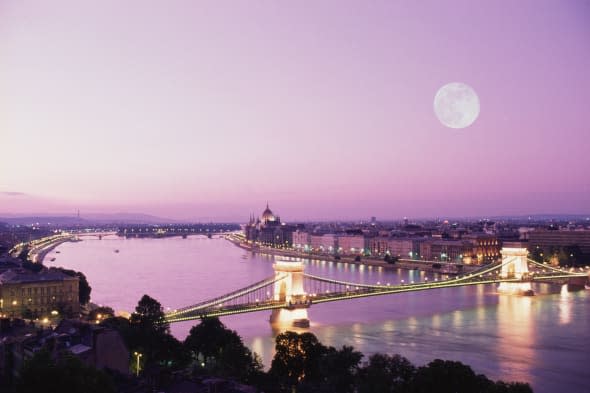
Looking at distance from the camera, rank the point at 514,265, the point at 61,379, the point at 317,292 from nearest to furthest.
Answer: the point at 61,379 < the point at 317,292 < the point at 514,265

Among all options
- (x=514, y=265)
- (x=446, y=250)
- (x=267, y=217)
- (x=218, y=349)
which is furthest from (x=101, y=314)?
(x=267, y=217)

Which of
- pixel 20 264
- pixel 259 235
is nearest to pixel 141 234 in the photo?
pixel 259 235

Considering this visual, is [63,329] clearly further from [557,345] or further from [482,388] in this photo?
[557,345]

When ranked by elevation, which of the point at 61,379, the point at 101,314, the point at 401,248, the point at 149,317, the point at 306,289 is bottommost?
the point at 306,289

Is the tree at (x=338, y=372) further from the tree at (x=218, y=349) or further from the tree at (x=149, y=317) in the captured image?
the tree at (x=149, y=317)

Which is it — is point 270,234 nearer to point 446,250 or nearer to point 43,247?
point 43,247

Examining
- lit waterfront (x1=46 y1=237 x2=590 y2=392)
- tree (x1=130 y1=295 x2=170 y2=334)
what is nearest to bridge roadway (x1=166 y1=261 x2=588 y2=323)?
lit waterfront (x1=46 y1=237 x2=590 y2=392)
